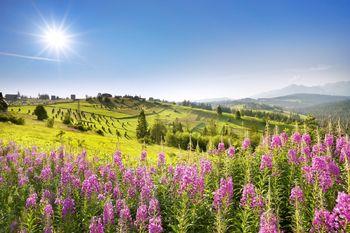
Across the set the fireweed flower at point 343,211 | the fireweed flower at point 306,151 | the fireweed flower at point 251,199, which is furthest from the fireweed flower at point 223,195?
the fireweed flower at point 306,151

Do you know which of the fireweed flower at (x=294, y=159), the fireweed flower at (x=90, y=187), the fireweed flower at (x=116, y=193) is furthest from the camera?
the fireweed flower at (x=294, y=159)

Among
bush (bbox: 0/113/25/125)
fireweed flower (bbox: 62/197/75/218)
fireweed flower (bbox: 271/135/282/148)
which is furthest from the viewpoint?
bush (bbox: 0/113/25/125)

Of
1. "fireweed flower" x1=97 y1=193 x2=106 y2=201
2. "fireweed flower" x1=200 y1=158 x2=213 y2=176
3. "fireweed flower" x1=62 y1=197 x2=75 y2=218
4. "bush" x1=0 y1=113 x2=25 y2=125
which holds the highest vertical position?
"fireweed flower" x1=200 y1=158 x2=213 y2=176

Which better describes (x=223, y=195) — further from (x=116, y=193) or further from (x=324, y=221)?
(x=116, y=193)

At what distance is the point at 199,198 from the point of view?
9078 mm

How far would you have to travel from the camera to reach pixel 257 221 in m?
7.65

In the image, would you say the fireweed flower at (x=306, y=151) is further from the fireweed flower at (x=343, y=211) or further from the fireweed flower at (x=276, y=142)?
the fireweed flower at (x=343, y=211)

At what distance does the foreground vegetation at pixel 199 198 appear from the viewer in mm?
7098

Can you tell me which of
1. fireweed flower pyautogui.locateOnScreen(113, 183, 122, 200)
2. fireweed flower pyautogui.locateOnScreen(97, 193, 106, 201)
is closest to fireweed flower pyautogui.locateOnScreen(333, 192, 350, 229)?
fireweed flower pyautogui.locateOnScreen(113, 183, 122, 200)

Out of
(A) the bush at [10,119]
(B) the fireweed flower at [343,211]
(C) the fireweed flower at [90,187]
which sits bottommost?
(A) the bush at [10,119]

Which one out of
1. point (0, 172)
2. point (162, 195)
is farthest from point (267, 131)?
point (0, 172)

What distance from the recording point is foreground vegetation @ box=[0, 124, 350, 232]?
279 inches

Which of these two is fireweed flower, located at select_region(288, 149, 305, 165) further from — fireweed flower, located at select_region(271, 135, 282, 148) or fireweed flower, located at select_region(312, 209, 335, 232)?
fireweed flower, located at select_region(312, 209, 335, 232)

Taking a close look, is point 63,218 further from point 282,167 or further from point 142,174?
point 282,167
